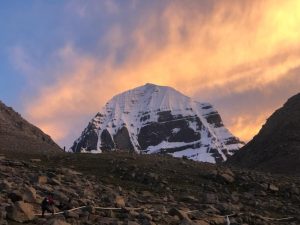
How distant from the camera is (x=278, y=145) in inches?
2689

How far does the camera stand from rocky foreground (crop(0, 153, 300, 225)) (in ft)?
73.0

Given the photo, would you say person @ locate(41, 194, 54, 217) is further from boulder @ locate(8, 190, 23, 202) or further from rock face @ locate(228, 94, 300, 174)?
rock face @ locate(228, 94, 300, 174)

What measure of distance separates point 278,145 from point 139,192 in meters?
39.3

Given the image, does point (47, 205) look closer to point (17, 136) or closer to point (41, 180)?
point (41, 180)

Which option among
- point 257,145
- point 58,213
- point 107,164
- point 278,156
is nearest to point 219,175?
point 107,164

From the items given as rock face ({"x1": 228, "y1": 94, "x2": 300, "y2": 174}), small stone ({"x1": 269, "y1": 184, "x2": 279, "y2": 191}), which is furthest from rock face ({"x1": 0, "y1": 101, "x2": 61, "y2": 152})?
rock face ({"x1": 228, "y1": 94, "x2": 300, "y2": 174})

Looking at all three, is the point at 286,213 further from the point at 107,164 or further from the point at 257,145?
the point at 257,145

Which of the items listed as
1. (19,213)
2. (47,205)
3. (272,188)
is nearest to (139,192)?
(272,188)

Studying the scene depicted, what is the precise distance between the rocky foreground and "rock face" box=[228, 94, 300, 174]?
61.2 ft

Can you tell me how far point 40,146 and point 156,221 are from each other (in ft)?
107

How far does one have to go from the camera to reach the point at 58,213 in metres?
21.5

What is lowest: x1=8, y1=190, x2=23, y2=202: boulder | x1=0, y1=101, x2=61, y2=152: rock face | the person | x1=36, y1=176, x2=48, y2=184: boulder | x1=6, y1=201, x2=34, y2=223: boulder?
x1=6, y1=201, x2=34, y2=223: boulder

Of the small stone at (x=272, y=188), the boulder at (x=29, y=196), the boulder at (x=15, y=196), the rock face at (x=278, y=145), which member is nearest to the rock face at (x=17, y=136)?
the small stone at (x=272, y=188)

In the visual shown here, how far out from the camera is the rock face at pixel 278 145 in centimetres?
6181
